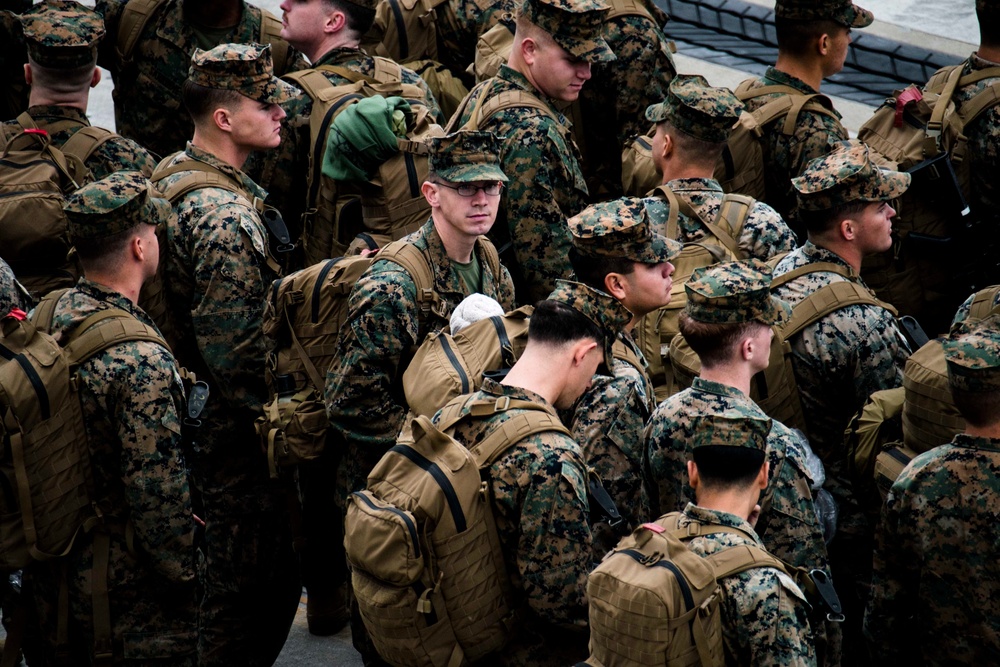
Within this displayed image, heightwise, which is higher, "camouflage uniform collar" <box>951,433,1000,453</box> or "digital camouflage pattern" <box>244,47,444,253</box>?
"camouflage uniform collar" <box>951,433,1000,453</box>

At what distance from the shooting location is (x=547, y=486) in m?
4.05

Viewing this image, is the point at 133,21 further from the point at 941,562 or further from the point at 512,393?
the point at 941,562

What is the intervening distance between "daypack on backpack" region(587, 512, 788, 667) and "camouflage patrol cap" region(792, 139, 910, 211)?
2.21 metres

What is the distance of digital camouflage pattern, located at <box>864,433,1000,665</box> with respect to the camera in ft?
14.8

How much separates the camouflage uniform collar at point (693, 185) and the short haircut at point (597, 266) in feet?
4.12

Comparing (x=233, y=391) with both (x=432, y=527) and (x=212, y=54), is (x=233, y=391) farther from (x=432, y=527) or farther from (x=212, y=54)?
(x=432, y=527)

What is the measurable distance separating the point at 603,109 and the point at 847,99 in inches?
142

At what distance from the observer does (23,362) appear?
15.4 feet

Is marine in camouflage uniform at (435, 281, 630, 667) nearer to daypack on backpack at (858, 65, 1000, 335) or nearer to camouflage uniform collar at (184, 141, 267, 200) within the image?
camouflage uniform collar at (184, 141, 267, 200)

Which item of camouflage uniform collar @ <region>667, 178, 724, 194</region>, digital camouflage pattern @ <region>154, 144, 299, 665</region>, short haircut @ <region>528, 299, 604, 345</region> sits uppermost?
short haircut @ <region>528, 299, 604, 345</region>

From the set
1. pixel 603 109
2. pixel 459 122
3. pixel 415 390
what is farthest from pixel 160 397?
pixel 603 109

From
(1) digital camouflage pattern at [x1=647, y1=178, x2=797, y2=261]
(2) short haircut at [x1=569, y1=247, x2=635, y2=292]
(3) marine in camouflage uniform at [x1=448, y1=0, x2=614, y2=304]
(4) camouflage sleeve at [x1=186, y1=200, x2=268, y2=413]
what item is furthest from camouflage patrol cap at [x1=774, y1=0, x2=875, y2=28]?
(4) camouflage sleeve at [x1=186, y1=200, x2=268, y2=413]

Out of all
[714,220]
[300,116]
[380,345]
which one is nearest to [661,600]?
[380,345]

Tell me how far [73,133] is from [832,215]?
144 inches
